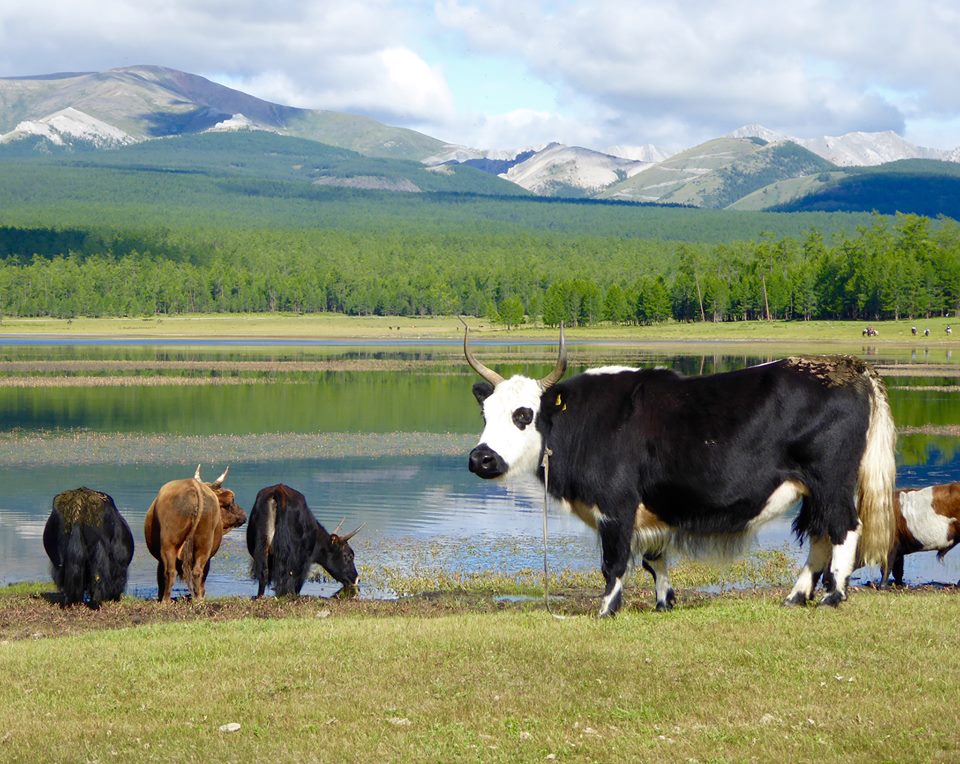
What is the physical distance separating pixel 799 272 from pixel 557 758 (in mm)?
142817

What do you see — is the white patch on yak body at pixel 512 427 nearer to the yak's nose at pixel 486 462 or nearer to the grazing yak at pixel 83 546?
the yak's nose at pixel 486 462

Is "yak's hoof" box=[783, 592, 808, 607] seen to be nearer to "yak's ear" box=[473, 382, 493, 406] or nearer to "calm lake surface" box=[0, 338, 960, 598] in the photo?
"yak's ear" box=[473, 382, 493, 406]

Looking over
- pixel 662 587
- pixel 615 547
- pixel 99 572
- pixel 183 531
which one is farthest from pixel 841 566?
pixel 99 572

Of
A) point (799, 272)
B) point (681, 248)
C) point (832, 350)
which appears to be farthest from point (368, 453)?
point (681, 248)

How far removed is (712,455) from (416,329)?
14396 cm

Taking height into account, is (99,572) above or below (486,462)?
below

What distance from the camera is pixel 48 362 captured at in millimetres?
75250

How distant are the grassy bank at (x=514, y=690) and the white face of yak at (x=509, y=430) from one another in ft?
4.64

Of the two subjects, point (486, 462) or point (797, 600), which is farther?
point (797, 600)

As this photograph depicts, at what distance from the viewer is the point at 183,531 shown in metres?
15.6

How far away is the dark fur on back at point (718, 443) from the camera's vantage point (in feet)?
36.8

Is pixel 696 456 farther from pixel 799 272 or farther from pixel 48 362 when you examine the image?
pixel 799 272

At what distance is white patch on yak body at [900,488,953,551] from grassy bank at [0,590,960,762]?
538 centimetres

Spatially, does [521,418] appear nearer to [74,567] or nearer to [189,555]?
[189,555]
